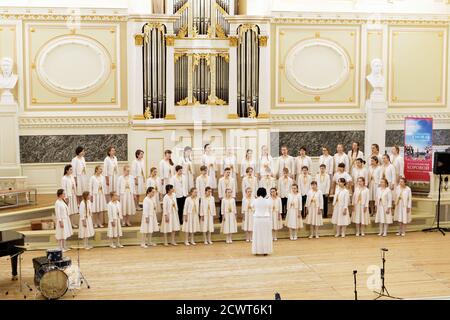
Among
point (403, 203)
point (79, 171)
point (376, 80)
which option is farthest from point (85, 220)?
point (376, 80)

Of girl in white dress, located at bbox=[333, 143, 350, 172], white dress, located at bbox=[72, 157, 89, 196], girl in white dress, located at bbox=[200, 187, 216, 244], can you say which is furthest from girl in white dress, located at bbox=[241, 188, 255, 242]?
white dress, located at bbox=[72, 157, 89, 196]

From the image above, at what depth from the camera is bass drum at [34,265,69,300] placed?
800 centimetres

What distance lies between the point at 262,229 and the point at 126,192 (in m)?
2.83

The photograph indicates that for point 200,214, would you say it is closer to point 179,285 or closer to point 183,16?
point 179,285

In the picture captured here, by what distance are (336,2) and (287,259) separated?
7090 millimetres

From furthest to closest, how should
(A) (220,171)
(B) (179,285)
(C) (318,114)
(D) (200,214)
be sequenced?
Result: 1. (C) (318,114)
2. (A) (220,171)
3. (D) (200,214)
4. (B) (179,285)

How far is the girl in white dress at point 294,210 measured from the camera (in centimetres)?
1187

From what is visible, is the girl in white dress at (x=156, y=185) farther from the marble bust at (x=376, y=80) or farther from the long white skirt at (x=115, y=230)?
the marble bust at (x=376, y=80)

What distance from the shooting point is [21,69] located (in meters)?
13.6

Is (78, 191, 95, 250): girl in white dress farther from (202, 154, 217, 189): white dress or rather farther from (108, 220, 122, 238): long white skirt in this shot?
(202, 154, 217, 189): white dress

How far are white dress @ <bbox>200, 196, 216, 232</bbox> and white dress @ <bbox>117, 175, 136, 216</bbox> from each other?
138 centimetres

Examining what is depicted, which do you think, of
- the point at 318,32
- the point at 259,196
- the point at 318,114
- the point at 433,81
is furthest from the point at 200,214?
the point at 433,81

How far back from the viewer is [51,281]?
809cm

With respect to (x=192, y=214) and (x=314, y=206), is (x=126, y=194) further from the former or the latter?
(x=314, y=206)
